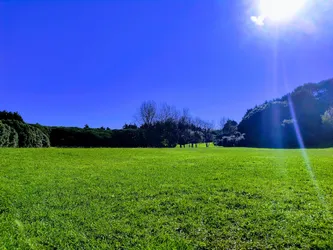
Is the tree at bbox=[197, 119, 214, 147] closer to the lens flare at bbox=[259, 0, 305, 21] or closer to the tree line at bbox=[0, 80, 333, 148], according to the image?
the tree line at bbox=[0, 80, 333, 148]

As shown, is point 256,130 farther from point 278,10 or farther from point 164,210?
point 164,210

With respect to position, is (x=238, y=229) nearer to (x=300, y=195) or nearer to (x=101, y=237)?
(x=101, y=237)

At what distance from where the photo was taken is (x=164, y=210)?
429 centimetres

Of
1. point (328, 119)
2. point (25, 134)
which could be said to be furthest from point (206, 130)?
point (25, 134)

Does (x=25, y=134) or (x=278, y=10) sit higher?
(x=278, y=10)

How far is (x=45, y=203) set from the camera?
15.1 ft

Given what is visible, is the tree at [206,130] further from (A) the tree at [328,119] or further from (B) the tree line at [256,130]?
(A) the tree at [328,119]

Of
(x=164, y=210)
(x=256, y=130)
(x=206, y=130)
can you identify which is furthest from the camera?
(x=206, y=130)

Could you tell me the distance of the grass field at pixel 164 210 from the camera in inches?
130

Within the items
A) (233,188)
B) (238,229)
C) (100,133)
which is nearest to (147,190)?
(233,188)

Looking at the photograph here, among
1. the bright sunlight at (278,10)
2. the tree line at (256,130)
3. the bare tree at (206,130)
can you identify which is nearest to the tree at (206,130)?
the bare tree at (206,130)

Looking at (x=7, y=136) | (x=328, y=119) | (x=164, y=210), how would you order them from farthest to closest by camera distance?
1. (x=328, y=119)
2. (x=7, y=136)
3. (x=164, y=210)

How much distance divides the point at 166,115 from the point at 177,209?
3754cm

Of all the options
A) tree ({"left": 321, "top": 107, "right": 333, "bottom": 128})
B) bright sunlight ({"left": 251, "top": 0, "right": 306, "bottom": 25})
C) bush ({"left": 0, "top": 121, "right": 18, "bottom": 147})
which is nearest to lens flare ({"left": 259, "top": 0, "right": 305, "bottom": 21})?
bright sunlight ({"left": 251, "top": 0, "right": 306, "bottom": 25})
